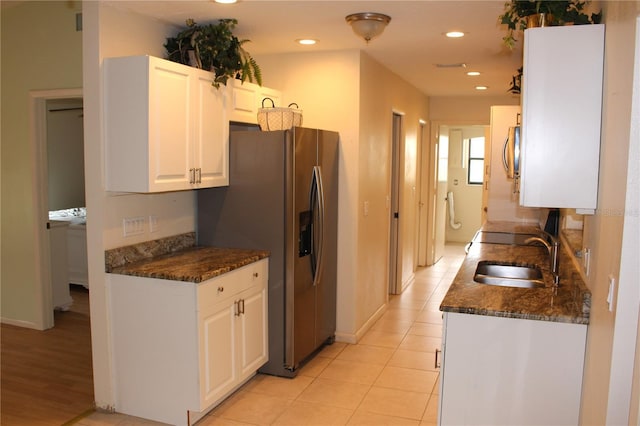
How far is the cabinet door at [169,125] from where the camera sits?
118 inches

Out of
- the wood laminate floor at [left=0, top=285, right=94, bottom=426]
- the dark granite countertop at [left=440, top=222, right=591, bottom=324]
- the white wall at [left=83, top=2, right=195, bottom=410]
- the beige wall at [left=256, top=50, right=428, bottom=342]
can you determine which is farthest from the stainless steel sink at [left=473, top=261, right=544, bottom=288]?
the wood laminate floor at [left=0, top=285, right=94, bottom=426]

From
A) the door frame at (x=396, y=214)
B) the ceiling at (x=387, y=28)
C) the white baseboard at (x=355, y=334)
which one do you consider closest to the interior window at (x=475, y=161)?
the door frame at (x=396, y=214)

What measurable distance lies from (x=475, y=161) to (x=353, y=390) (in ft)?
23.4

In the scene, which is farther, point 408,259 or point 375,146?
point 408,259

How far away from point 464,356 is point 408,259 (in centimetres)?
441

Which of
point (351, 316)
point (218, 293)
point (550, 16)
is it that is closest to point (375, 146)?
point (351, 316)

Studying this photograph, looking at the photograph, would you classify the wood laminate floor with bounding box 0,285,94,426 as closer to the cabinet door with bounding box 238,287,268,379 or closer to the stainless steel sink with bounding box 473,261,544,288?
the cabinet door with bounding box 238,287,268,379

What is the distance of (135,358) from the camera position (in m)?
3.16

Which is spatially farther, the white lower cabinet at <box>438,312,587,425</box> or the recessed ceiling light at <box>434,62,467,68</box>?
the recessed ceiling light at <box>434,62,467,68</box>

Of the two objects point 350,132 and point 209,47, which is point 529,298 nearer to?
point 350,132

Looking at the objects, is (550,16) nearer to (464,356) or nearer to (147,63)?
(464,356)

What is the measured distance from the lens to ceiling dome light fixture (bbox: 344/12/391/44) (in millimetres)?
3232

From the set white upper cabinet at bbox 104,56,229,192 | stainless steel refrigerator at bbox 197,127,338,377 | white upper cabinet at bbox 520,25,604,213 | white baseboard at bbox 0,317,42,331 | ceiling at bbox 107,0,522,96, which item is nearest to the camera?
white upper cabinet at bbox 520,25,604,213

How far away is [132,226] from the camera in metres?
3.34
